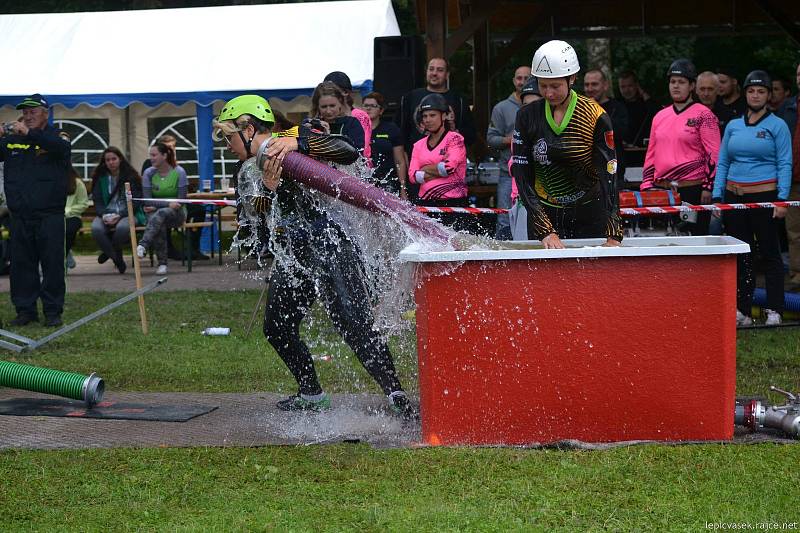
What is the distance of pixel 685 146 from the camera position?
1066 cm

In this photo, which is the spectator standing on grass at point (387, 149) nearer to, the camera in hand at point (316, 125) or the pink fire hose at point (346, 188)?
the camera in hand at point (316, 125)

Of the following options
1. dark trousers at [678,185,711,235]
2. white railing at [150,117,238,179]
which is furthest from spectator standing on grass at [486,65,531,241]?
white railing at [150,117,238,179]

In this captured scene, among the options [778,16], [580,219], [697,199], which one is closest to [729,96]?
[697,199]

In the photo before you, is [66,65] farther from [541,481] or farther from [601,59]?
[541,481]

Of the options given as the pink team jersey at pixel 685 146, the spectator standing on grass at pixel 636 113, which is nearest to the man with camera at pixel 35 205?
the pink team jersey at pixel 685 146

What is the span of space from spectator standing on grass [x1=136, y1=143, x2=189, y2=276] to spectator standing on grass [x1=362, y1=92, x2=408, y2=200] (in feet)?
17.6

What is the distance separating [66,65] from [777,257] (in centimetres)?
1479

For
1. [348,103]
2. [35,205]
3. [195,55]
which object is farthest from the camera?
[195,55]

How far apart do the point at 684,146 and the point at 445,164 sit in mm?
2195

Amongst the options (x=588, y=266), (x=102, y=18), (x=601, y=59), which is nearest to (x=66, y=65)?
(x=102, y=18)

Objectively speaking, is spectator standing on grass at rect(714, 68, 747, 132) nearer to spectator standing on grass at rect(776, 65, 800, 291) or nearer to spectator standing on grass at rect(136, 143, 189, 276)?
spectator standing on grass at rect(776, 65, 800, 291)

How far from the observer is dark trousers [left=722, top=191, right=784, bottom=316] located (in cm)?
1011

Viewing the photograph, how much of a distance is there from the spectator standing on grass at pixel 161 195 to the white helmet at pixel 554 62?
36.0 ft

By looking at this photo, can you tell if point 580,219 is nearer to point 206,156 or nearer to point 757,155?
point 757,155
